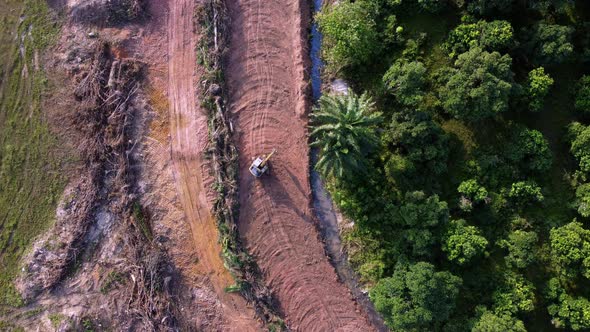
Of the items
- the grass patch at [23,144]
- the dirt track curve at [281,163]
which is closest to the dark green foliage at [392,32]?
the dirt track curve at [281,163]

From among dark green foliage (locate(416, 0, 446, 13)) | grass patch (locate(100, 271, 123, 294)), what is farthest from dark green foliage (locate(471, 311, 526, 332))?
grass patch (locate(100, 271, 123, 294))

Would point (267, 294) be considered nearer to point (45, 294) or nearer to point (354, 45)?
point (45, 294)

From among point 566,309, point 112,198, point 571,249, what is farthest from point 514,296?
point 112,198

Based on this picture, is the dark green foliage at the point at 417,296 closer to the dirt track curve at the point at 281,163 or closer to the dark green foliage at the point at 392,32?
the dirt track curve at the point at 281,163

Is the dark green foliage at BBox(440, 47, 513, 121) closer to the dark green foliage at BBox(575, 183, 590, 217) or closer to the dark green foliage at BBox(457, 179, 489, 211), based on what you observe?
the dark green foliage at BBox(457, 179, 489, 211)

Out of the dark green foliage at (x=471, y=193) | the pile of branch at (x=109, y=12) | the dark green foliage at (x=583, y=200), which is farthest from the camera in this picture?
the pile of branch at (x=109, y=12)

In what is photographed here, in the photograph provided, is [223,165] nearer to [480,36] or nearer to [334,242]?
[334,242]

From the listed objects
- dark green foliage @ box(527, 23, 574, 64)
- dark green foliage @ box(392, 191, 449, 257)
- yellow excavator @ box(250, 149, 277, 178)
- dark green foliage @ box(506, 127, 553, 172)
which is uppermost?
dark green foliage @ box(527, 23, 574, 64)
